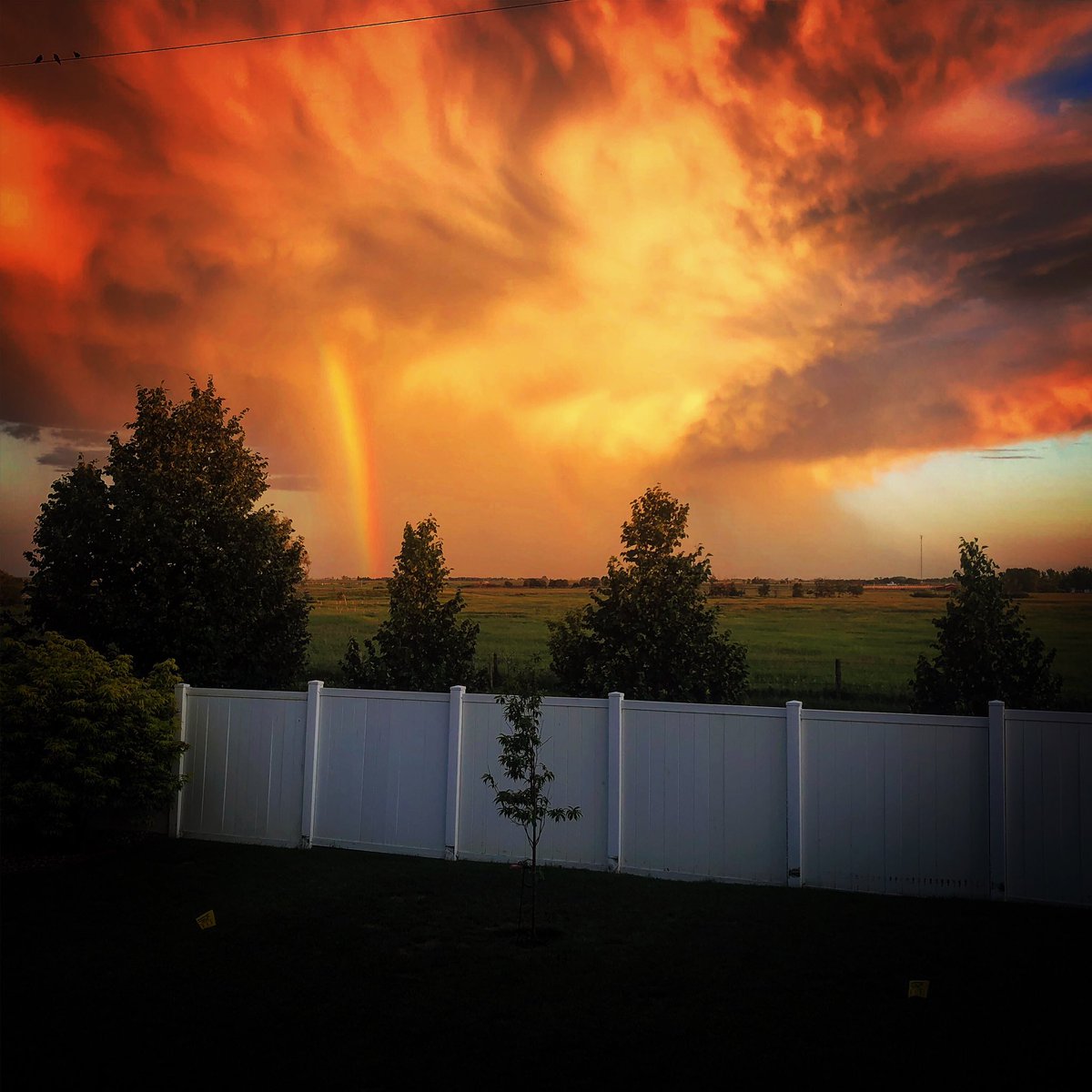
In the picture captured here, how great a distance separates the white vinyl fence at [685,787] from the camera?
981 centimetres

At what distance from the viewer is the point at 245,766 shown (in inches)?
501

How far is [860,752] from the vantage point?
10352 mm

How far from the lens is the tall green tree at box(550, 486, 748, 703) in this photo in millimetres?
15930

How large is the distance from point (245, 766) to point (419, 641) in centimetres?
631

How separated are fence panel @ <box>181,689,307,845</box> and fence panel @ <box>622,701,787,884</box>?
420 cm

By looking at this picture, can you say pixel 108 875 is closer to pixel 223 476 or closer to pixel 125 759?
pixel 125 759

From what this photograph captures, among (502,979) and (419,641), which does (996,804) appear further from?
(419,641)

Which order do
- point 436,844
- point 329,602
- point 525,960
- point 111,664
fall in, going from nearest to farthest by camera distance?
point 525,960, point 436,844, point 111,664, point 329,602

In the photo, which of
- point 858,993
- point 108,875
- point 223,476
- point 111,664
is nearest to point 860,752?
point 858,993

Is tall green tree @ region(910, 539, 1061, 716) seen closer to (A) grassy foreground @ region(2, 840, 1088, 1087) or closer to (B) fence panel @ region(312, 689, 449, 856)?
(A) grassy foreground @ region(2, 840, 1088, 1087)

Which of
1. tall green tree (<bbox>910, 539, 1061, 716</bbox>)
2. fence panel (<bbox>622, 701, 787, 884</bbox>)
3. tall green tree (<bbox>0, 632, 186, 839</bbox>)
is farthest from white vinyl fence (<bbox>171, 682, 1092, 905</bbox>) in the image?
tall green tree (<bbox>910, 539, 1061, 716</bbox>)

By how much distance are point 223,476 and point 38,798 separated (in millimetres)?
10494

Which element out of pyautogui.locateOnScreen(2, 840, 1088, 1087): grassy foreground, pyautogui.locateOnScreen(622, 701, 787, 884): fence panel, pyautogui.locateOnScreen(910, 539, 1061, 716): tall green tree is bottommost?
pyautogui.locateOnScreen(2, 840, 1088, 1087): grassy foreground

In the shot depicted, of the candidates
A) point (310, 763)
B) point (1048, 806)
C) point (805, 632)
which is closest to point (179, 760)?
point (310, 763)
